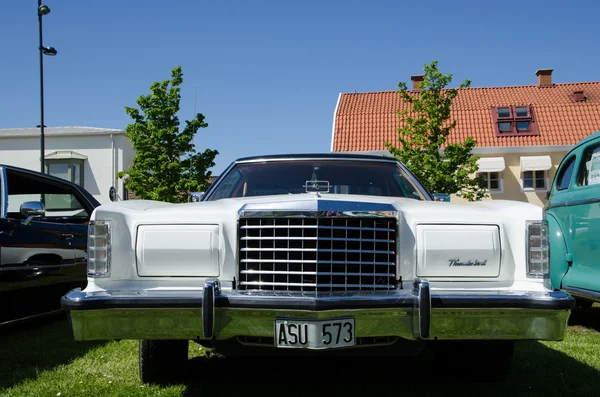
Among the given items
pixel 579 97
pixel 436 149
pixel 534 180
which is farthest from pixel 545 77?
pixel 436 149

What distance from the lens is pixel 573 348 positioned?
16.8ft

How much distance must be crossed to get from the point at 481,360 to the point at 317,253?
1638mm

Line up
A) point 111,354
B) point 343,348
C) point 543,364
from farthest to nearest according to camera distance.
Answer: point 111,354 → point 543,364 → point 343,348

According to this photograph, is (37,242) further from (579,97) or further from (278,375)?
(579,97)

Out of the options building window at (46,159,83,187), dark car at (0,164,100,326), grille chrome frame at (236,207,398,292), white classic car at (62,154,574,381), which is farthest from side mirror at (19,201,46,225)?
building window at (46,159,83,187)

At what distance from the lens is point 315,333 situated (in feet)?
9.23

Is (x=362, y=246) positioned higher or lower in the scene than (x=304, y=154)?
lower

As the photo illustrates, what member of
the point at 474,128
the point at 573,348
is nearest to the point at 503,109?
the point at 474,128

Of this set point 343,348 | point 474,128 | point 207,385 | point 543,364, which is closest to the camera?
point 343,348

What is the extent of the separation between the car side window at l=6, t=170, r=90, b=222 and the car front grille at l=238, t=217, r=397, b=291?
316 centimetres

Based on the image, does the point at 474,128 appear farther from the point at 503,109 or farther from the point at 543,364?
the point at 543,364

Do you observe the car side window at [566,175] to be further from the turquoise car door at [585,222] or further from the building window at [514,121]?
the building window at [514,121]

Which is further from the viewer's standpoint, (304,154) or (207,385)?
(304,154)

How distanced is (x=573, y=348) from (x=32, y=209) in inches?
193
